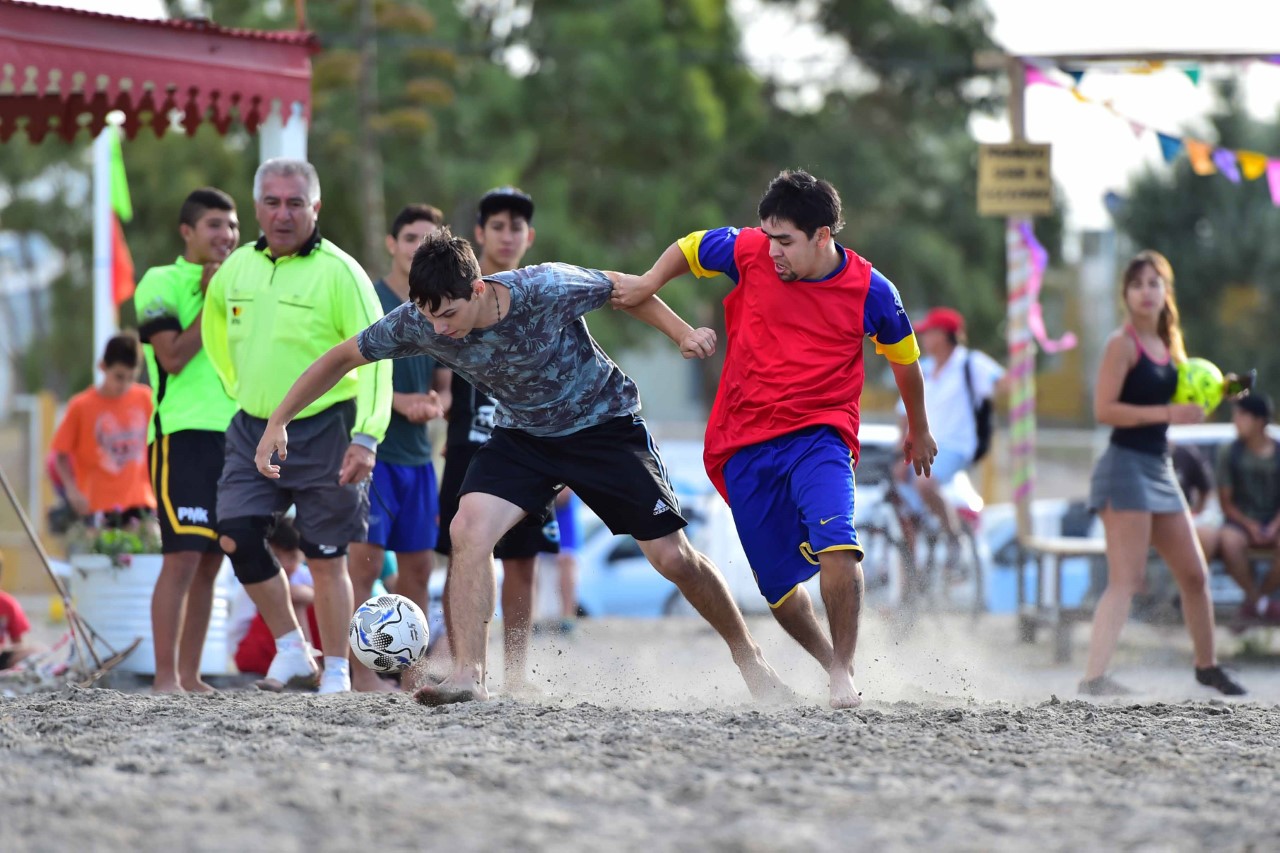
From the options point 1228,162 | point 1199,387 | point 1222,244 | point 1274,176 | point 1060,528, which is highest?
point 1222,244

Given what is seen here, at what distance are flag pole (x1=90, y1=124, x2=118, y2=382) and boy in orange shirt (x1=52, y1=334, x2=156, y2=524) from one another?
2.30 m

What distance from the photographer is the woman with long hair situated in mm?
7965

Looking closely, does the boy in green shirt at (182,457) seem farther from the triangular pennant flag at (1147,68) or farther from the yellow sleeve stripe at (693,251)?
the triangular pennant flag at (1147,68)

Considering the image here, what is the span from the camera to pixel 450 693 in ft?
19.2

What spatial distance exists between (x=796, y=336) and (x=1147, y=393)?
265 centimetres

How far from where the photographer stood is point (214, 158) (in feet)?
83.6

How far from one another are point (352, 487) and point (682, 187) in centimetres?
2323

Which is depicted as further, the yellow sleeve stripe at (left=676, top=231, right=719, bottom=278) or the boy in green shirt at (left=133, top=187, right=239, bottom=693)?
the boy in green shirt at (left=133, top=187, right=239, bottom=693)

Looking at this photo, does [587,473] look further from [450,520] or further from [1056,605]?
[1056,605]

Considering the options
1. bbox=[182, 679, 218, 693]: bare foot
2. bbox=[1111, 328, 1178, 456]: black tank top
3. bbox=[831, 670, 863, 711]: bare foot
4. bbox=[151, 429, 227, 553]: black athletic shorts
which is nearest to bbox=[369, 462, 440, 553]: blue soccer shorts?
bbox=[151, 429, 227, 553]: black athletic shorts

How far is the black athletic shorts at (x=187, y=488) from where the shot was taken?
7156mm

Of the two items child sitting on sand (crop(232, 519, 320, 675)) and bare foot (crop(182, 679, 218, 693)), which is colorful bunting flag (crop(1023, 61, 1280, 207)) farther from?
bare foot (crop(182, 679, 218, 693))

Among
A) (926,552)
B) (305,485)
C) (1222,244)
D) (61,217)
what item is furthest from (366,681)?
(1222,244)

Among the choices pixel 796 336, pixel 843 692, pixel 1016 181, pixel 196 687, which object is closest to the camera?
pixel 843 692
